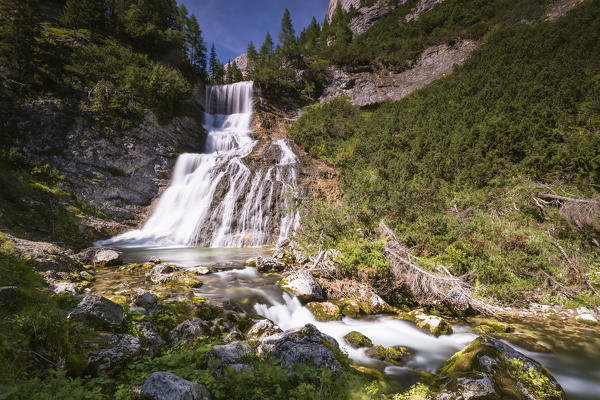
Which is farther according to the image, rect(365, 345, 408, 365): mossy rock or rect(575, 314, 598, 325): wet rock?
rect(575, 314, 598, 325): wet rock

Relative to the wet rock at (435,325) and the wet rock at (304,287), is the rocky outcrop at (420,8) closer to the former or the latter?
the wet rock at (304,287)

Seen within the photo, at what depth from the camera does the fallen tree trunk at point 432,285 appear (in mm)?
5898

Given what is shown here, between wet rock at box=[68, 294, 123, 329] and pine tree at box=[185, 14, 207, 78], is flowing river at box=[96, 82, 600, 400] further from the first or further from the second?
pine tree at box=[185, 14, 207, 78]

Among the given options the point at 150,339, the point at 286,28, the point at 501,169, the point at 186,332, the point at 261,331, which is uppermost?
the point at 286,28

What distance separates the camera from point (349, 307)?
20.1 feet

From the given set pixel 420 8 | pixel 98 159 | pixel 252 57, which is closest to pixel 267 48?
pixel 252 57

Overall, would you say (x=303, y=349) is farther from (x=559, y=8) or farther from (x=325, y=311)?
(x=559, y=8)

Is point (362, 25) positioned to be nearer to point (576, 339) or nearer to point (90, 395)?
point (576, 339)

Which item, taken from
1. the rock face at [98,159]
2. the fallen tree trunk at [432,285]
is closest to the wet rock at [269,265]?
the fallen tree trunk at [432,285]

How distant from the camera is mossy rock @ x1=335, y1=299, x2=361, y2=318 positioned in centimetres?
599

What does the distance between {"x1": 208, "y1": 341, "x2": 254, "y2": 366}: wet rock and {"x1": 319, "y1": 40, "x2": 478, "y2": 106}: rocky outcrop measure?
28.3m

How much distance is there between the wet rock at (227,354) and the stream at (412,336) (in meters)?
1.89

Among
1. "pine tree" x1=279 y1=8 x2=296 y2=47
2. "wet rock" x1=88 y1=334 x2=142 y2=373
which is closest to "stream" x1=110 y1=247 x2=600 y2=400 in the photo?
"wet rock" x1=88 y1=334 x2=142 y2=373

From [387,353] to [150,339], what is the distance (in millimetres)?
4055
